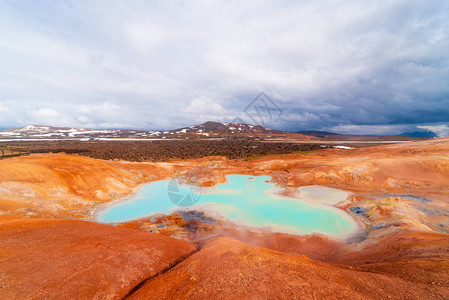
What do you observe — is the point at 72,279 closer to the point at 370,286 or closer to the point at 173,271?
the point at 173,271

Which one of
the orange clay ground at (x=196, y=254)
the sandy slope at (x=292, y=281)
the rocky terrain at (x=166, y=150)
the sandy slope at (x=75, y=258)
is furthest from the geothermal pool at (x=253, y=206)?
the rocky terrain at (x=166, y=150)

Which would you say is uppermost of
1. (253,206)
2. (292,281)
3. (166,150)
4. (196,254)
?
(166,150)

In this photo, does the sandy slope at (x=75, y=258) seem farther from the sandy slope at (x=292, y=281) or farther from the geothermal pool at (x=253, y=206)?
the geothermal pool at (x=253, y=206)

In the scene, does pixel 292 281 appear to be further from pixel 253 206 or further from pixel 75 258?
pixel 253 206

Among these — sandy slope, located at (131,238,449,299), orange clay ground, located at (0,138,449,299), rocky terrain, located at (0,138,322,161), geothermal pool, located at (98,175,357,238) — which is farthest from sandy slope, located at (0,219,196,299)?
rocky terrain, located at (0,138,322,161)

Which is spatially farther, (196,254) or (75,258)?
(196,254)

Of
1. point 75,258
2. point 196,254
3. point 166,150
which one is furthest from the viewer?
point 166,150

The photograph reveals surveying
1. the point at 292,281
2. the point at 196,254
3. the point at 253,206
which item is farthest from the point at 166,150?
the point at 292,281
